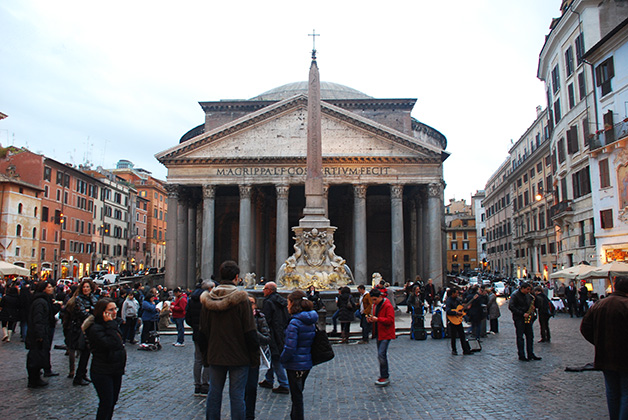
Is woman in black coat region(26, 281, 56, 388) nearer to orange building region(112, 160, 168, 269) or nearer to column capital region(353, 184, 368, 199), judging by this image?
column capital region(353, 184, 368, 199)

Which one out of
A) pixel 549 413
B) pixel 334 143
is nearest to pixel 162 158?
pixel 334 143

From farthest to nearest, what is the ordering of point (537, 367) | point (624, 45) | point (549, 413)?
1. point (624, 45)
2. point (537, 367)
3. point (549, 413)

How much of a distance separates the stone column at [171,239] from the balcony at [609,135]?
71.3ft

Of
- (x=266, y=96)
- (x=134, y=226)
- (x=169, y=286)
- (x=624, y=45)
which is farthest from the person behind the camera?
(x=134, y=226)

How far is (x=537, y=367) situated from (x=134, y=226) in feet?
186

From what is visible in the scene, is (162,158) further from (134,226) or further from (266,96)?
(134,226)

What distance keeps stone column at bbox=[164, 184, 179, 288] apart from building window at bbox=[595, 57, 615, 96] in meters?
22.3

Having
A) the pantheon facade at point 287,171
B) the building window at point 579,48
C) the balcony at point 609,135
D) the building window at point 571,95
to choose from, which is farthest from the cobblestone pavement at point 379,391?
the pantheon facade at point 287,171

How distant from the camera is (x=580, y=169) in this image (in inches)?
968

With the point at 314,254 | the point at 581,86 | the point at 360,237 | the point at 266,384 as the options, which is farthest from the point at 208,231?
the point at 266,384

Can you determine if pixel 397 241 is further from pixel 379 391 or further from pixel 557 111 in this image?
pixel 379 391

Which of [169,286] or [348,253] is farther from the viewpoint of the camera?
[348,253]

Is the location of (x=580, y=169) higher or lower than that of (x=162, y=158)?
lower

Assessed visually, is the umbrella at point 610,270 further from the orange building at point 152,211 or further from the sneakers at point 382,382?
the orange building at point 152,211
